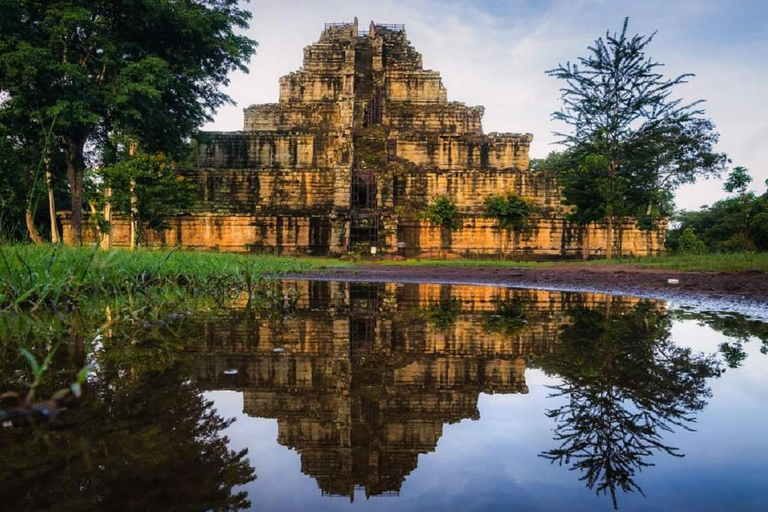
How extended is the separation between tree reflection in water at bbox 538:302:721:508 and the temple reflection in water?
10.0 inches

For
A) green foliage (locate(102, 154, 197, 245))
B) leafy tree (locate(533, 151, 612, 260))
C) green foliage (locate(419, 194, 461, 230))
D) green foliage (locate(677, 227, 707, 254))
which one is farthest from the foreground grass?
green foliage (locate(677, 227, 707, 254))

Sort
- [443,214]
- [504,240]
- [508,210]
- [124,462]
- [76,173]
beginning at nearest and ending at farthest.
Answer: [124,462]
[76,173]
[508,210]
[443,214]
[504,240]

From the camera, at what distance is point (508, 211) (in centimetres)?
2550

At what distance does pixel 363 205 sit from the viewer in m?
29.0

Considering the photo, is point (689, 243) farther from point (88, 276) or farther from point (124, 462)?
point (124, 462)

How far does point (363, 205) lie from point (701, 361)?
26.5 m

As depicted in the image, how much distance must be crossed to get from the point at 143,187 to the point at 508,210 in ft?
53.6

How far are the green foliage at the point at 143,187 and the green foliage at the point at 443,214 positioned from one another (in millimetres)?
11628

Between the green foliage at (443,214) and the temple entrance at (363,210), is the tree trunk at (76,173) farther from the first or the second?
the green foliage at (443,214)

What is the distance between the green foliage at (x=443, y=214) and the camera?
25750mm

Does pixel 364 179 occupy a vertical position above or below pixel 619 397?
above

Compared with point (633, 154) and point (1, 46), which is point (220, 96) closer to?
point (1, 46)

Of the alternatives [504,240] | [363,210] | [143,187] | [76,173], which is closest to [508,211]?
[504,240]

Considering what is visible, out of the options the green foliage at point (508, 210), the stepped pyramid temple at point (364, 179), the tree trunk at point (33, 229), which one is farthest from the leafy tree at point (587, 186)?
the tree trunk at point (33, 229)
